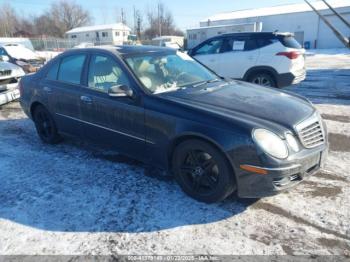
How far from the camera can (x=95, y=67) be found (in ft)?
13.9

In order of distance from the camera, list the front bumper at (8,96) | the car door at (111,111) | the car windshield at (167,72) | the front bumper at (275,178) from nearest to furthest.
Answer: the front bumper at (275,178) → the car door at (111,111) → the car windshield at (167,72) → the front bumper at (8,96)

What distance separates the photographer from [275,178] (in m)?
2.90

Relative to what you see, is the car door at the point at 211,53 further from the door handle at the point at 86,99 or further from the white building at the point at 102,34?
the white building at the point at 102,34

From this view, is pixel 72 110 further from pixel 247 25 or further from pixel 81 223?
pixel 247 25

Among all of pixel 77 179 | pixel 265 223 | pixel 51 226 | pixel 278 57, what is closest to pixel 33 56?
pixel 278 57

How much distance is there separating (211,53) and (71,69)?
5.44 m

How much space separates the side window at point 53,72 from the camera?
16.0ft

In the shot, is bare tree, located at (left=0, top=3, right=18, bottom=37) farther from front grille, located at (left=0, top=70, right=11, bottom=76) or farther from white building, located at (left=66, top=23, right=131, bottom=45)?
front grille, located at (left=0, top=70, right=11, bottom=76)

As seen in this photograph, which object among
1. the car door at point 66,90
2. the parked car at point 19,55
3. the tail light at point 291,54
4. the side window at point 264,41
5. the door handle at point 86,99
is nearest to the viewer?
the door handle at point 86,99

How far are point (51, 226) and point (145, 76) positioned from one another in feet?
6.62

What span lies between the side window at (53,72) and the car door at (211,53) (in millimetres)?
5101

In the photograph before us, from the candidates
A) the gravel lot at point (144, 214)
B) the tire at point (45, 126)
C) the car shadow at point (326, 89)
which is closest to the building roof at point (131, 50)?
the tire at point (45, 126)

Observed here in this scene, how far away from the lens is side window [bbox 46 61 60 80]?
487 centimetres

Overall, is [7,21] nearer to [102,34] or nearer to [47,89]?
[102,34]
